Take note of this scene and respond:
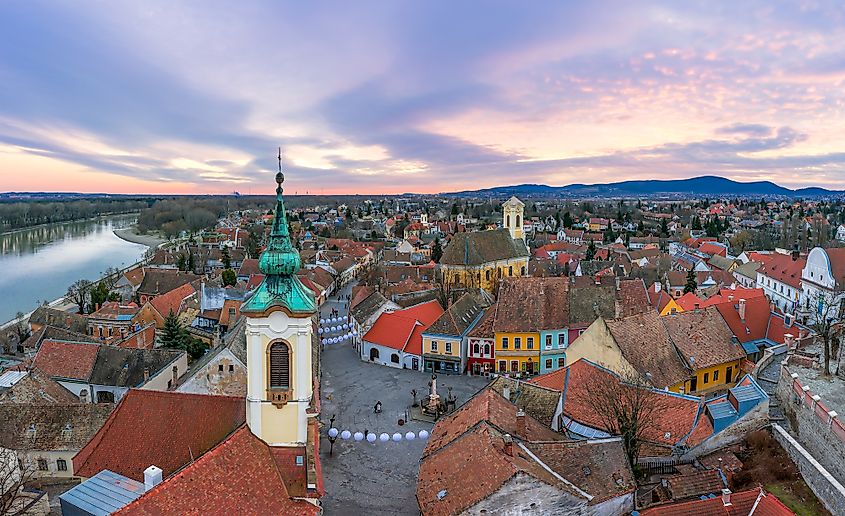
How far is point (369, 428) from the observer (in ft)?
97.2

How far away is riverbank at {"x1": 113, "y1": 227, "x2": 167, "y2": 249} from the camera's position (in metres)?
135

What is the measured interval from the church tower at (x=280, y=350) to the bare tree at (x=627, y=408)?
10787 mm

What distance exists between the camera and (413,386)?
36.0 metres

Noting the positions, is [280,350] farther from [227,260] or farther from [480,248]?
[227,260]

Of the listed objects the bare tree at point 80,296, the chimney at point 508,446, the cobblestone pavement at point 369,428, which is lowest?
the cobblestone pavement at point 369,428

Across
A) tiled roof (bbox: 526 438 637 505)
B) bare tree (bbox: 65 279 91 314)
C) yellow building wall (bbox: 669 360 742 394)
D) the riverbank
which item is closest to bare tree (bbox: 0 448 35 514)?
tiled roof (bbox: 526 438 637 505)

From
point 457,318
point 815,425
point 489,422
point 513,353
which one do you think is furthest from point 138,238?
point 815,425

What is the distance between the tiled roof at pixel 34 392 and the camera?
999 inches

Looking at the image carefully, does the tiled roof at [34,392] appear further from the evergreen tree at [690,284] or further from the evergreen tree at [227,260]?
the evergreen tree at [227,260]

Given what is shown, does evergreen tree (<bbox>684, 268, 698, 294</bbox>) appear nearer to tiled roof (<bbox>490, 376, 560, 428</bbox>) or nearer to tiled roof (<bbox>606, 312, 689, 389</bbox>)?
tiled roof (<bbox>606, 312, 689, 389</bbox>)

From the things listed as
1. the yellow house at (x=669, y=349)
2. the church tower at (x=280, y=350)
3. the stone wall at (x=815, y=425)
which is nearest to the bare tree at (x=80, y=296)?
the yellow house at (x=669, y=349)

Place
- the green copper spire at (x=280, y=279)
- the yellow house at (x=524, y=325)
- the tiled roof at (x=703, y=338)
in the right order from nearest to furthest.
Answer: the green copper spire at (x=280, y=279)
the tiled roof at (x=703, y=338)
the yellow house at (x=524, y=325)

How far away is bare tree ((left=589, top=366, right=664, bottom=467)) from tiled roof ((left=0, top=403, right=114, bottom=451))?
18819 mm

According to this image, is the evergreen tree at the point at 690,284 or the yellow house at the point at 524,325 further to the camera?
the evergreen tree at the point at 690,284
